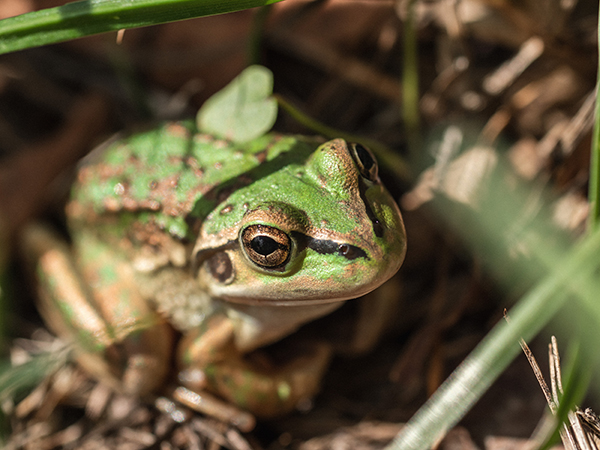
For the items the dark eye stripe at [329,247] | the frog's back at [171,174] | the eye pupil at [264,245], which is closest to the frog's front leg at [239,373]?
the frog's back at [171,174]

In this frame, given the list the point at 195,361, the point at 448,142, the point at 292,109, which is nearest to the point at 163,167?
the point at 292,109

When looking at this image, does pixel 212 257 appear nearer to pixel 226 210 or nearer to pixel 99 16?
pixel 226 210

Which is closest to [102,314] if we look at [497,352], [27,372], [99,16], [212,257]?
[27,372]

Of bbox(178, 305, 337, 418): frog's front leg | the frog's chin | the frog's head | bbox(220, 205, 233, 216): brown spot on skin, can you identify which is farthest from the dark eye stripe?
bbox(178, 305, 337, 418): frog's front leg

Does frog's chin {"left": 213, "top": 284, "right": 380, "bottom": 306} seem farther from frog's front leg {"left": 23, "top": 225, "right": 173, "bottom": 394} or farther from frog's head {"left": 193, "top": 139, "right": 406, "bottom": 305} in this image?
frog's front leg {"left": 23, "top": 225, "right": 173, "bottom": 394}

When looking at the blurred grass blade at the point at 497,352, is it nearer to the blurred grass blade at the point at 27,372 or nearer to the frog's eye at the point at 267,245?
the frog's eye at the point at 267,245

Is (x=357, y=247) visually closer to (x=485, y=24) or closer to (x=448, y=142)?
(x=448, y=142)
